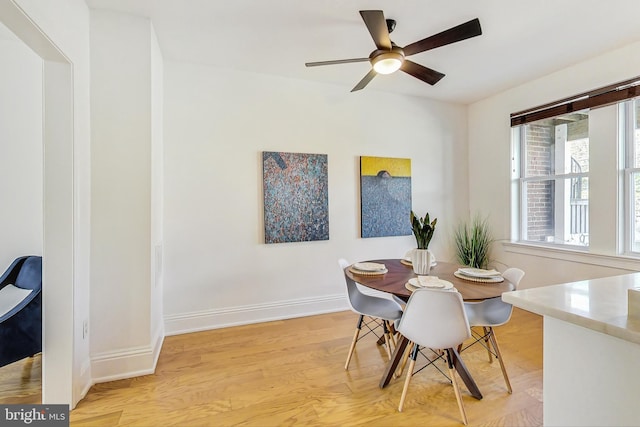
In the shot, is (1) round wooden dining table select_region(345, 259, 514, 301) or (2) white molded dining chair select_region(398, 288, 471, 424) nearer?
(2) white molded dining chair select_region(398, 288, 471, 424)

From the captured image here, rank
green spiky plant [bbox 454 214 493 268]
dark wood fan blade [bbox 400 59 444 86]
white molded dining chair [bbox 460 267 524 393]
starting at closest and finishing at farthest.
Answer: white molded dining chair [bbox 460 267 524 393], dark wood fan blade [bbox 400 59 444 86], green spiky plant [bbox 454 214 493 268]

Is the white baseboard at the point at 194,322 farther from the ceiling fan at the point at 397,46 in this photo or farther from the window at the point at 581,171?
the window at the point at 581,171

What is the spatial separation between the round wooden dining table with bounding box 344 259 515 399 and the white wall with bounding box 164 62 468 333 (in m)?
1.14

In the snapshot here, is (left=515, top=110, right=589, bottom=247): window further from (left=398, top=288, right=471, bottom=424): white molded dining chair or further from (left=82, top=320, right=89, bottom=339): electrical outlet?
(left=82, top=320, right=89, bottom=339): electrical outlet

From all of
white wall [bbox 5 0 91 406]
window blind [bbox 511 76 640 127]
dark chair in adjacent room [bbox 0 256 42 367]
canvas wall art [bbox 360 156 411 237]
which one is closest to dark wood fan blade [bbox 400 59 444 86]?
canvas wall art [bbox 360 156 411 237]

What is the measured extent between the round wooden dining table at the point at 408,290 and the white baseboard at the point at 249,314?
116 cm

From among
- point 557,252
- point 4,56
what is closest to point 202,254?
point 4,56

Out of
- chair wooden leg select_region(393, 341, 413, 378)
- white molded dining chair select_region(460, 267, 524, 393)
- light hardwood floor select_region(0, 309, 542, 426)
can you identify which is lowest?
light hardwood floor select_region(0, 309, 542, 426)

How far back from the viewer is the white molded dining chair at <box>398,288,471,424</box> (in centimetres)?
156

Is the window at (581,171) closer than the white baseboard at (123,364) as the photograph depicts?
No

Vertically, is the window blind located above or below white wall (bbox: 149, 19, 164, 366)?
above

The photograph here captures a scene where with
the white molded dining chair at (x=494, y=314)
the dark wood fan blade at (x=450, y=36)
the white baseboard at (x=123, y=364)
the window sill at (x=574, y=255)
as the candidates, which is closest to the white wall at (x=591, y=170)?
the window sill at (x=574, y=255)

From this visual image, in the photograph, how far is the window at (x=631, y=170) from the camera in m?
2.63

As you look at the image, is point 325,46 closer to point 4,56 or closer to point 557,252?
point 4,56
